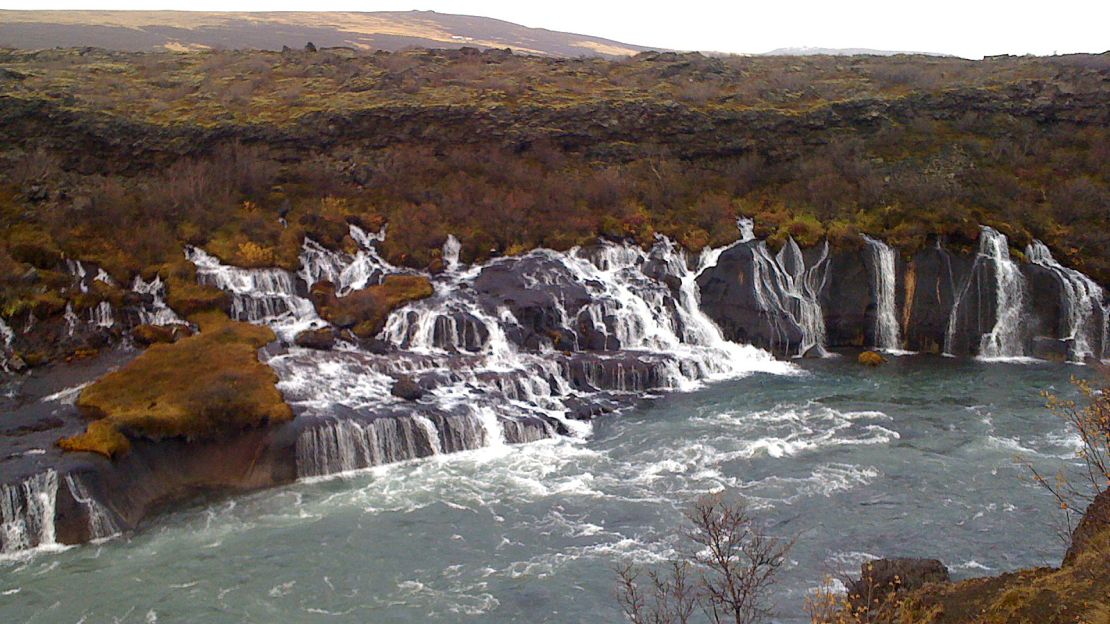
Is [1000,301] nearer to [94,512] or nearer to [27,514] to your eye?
[94,512]

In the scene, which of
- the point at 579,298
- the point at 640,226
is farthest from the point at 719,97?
the point at 579,298

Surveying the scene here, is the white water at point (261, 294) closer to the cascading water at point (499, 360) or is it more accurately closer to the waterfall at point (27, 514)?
the cascading water at point (499, 360)

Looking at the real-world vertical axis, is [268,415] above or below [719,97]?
Result: below

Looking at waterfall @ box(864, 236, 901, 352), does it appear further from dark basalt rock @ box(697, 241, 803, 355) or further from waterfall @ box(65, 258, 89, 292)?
waterfall @ box(65, 258, 89, 292)

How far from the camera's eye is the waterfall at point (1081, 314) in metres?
37.2

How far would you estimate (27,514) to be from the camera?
21.8 metres

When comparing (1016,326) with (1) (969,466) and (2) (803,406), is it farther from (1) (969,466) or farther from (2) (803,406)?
(1) (969,466)

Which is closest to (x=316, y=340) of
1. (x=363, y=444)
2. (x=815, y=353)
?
(x=363, y=444)

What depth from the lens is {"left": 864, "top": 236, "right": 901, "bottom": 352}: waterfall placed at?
130ft

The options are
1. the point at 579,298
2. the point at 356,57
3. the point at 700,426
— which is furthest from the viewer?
the point at 356,57

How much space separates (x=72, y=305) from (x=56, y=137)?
14.4 metres

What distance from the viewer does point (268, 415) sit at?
87.7 ft

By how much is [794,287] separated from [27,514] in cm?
3093

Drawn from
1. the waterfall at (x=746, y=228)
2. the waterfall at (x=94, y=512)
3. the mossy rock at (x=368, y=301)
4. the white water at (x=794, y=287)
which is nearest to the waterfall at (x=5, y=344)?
the waterfall at (x=94, y=512)
